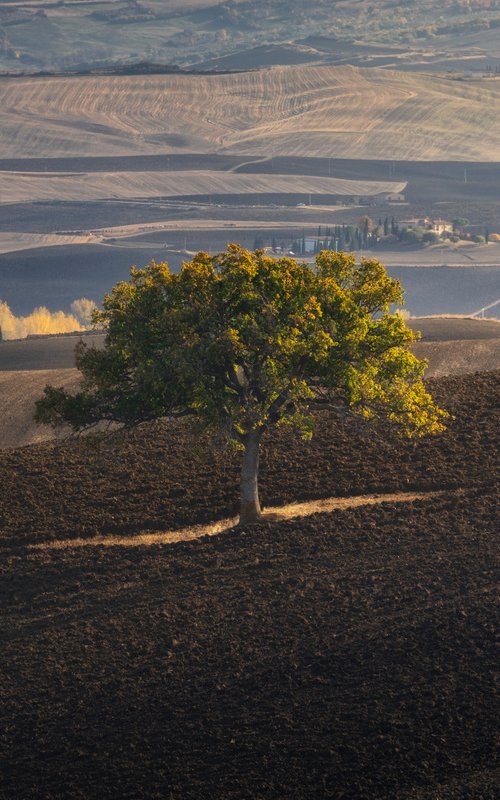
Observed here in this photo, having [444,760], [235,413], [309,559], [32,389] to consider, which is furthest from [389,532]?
[32,389]

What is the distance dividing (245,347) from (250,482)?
668cm

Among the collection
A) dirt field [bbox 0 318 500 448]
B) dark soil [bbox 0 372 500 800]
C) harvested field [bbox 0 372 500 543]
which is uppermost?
dirt field [bbox 0 318 500 448]

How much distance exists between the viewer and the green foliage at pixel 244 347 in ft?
157

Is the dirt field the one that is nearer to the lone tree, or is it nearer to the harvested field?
the harvested field

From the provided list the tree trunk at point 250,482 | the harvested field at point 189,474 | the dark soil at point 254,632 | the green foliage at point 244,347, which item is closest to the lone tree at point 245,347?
the green foliage at point 244,347

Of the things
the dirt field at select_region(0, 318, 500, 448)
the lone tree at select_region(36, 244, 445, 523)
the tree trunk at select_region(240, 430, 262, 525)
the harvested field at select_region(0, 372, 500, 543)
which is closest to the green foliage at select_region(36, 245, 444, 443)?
the lone tree at select_region(36, 244, 445, 523)

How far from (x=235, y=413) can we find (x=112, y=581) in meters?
7.41

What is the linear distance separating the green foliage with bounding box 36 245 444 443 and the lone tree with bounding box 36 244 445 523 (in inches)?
1.8

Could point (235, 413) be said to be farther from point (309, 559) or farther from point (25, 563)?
point (25, 563)

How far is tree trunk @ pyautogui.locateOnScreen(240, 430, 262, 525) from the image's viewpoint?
2025 inches

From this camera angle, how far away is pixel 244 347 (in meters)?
47.8

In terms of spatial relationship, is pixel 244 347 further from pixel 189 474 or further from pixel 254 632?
pixel 189 474

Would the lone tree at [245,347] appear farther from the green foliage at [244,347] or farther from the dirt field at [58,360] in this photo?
the dirt field at [58,360]

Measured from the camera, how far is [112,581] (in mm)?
48000
